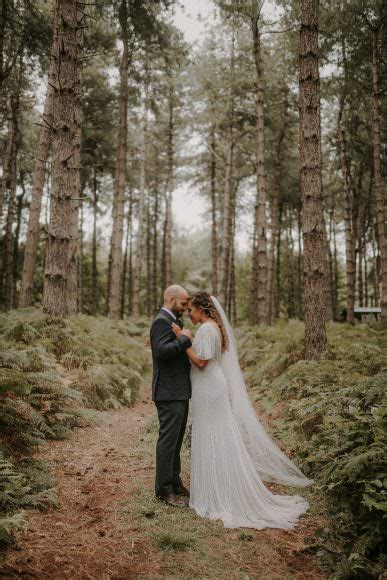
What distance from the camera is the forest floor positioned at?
3.36 meters

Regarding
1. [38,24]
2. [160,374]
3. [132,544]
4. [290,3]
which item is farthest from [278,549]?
[38,24]

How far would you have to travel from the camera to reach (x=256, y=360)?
1255 cm

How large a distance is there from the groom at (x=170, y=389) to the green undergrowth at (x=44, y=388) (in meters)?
1.21

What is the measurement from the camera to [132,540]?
3844 millimetres

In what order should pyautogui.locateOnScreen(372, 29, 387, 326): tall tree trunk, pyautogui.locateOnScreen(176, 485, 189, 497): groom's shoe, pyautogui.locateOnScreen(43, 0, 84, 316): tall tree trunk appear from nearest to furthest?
1. pyautogui.locateOnScreen(176, 485, 189, 497): groom's shoe
2. pyautogui.locateOnScreen(43, 0, 84, 316): tall tree trunk
3. pyautogui.locateOnScreen(372, 29, 387, 326): tall tree trunk

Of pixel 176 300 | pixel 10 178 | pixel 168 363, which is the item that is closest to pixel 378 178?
pixel 176 300

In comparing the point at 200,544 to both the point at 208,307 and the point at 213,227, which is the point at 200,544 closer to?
the point at 208,307

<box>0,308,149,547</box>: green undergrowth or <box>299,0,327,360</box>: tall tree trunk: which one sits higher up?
<box>299,0,327,360</box>: tall tree trunk

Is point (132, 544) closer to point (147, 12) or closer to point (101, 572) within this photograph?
point (101, 572)

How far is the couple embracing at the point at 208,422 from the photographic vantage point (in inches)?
182

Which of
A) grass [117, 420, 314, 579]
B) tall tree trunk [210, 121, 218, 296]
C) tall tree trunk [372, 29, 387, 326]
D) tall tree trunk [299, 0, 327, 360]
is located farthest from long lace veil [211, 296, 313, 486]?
tall tree trunk [210, 121, 218, 296]

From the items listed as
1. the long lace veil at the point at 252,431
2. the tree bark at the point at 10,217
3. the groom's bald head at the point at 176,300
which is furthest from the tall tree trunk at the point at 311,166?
the tree bark at the point at 10,217

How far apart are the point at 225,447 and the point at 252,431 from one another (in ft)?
1.94

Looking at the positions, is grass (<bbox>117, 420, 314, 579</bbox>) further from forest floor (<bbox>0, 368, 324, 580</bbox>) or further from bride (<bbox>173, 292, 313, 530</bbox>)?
bride (<bbox>173, 292, 313, 530</bbox>)
